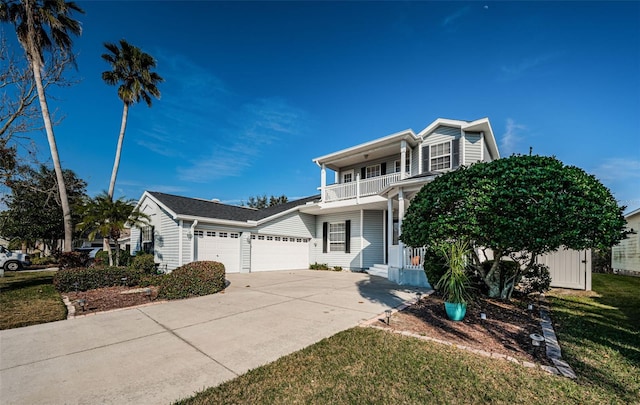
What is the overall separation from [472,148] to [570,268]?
6106 millimetres

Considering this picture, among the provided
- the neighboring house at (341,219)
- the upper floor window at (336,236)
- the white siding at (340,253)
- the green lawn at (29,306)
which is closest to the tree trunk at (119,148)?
the neighboring house at (341,219)

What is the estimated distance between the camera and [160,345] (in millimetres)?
4406

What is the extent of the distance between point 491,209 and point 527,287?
416 cm

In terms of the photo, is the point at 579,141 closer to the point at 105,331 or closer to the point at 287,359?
the point at 287,359

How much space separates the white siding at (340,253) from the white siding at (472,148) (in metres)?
6.40

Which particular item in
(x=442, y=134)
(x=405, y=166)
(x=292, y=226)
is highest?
(x=442, y=134)

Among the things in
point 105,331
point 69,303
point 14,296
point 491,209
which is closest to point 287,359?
point 105,331

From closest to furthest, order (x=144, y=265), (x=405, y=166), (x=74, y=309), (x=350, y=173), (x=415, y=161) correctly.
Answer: (x=74, y=309)
(x=144, y=265)
(x=405, y=166)
(x=415, y=161)
(x=350, y=173)

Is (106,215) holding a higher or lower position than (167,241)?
higher

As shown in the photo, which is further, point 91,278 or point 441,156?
point 441,156

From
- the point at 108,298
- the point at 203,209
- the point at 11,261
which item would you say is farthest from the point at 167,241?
the point at 11,261

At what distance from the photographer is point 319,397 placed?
9.39 feet

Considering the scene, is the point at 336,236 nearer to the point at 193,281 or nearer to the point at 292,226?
the point at 292,226

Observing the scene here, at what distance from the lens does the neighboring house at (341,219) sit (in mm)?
12656
